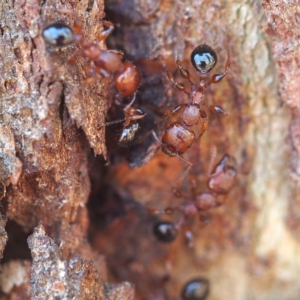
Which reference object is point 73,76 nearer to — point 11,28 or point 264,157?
point 11,28

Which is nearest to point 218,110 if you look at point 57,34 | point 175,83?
point 175,83

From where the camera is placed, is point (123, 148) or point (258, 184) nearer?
point (123, 148)

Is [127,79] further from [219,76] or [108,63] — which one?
[219,76]

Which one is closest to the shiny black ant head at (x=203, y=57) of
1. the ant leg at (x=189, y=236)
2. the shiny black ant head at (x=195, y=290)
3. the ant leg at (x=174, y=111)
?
the ant leg at (x=174, y=111)

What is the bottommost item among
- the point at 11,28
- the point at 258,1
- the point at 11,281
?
the point at 11,281

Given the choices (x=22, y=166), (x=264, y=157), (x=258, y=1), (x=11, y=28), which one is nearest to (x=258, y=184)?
(x=264, y=157)

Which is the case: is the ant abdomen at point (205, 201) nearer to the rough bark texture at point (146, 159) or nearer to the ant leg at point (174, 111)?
the rough bark texture at point (146, 159)
